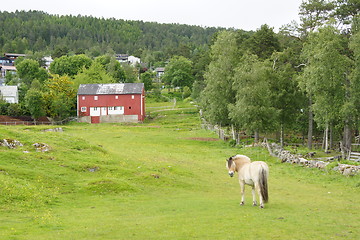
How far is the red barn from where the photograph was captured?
9688 cm

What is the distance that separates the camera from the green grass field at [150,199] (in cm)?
1463

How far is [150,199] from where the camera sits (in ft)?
73.7

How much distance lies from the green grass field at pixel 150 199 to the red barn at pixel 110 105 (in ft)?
188

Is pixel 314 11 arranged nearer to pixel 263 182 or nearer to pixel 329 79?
pixel 329 79

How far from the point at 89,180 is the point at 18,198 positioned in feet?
20.6

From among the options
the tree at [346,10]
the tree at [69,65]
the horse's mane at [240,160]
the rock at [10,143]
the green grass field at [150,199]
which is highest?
the tree at [346,10]

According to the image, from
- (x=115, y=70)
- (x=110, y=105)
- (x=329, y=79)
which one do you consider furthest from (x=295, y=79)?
(x=115, y=70)

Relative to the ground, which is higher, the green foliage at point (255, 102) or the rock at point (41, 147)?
the green foliage at point (255, 102)

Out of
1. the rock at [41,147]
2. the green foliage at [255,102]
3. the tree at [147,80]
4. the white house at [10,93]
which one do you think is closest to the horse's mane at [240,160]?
the rock at [41,147]

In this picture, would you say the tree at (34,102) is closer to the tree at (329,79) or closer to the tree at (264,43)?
the tree at (264,43)

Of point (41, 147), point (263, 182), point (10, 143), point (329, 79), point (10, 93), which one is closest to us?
point (263, 182)

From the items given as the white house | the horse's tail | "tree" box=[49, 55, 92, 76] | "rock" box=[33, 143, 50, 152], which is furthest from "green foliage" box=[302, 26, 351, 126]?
"tree" box=[49, 55, 92, 76]

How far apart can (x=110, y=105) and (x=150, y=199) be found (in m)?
76.7

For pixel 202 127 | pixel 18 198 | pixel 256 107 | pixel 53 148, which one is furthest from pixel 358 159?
pixel 202 127
